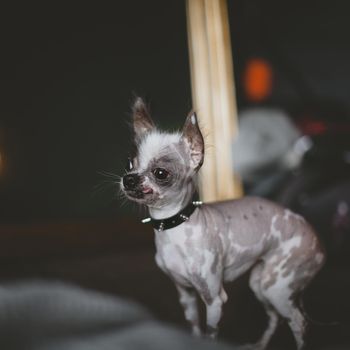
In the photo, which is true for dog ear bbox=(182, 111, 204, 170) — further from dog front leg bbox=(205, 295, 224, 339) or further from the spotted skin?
dog front leg bbox=(205, 295, 224, 339)

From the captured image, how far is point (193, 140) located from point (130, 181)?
Result: 125mm

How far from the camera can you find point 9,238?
205cm

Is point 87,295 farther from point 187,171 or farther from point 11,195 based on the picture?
point 11,195

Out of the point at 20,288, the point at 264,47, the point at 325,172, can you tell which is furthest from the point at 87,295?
the point at 264,47

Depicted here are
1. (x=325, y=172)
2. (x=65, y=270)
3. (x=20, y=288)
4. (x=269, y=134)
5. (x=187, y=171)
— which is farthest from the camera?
(x=269, y=134)

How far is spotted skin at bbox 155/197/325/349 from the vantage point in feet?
2.75

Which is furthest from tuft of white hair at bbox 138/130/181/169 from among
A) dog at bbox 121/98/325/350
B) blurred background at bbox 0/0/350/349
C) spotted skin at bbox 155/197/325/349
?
blurred background at bbox 0/0/350/349

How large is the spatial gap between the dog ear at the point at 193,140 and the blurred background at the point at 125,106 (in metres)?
1.15

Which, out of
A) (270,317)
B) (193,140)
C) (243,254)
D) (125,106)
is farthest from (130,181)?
(125,106)

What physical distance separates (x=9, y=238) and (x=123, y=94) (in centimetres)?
74

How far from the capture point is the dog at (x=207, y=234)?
811 millimetres

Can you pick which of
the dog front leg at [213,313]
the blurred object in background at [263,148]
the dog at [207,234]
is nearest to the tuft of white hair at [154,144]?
the dog at [207,234]

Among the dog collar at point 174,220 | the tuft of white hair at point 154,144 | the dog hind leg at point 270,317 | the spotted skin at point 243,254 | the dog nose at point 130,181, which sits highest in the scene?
the tuft of white hair at point 154,144

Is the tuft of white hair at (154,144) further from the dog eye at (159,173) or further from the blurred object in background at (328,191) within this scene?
the blurred object in background at (328,191)
